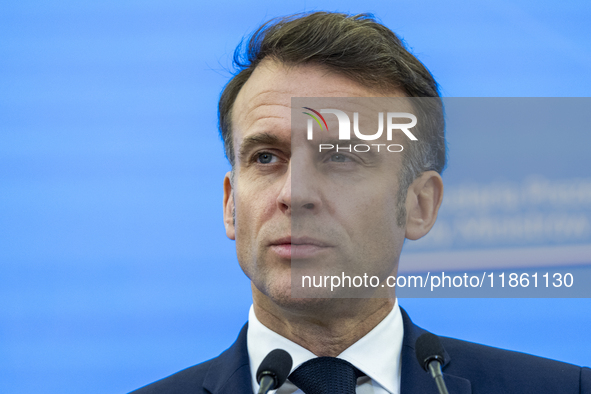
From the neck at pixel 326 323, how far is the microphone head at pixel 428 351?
440 millimetres

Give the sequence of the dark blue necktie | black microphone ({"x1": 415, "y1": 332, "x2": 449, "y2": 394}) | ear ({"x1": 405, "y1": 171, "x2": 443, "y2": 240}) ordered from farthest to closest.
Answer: ear ({"x1": 405, "y1": 171, "x2": 443, "y2": 240}) < the dark blue necktie < black microphone ({"x1": 415, "y1": 332, "x2": 449, "y2": 394})

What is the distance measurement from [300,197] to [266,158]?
0.27 meters

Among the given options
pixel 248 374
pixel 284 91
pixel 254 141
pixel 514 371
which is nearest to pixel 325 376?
pixel 248 374

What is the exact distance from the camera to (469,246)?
2.11 metres

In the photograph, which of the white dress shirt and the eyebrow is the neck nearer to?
the white dress shirt

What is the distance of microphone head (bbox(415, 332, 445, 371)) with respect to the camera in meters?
1.49

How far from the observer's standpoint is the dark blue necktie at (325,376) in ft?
5.90

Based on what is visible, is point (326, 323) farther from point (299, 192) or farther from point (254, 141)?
point (254, 141)

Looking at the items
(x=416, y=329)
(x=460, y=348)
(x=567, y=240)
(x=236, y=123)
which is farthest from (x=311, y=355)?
(x=567, y=240)

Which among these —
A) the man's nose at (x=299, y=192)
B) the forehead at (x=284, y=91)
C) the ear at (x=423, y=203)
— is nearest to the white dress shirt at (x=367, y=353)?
the ear at (x=423, y=203)

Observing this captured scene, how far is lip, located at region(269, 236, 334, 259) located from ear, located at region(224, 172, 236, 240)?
1.27 ft

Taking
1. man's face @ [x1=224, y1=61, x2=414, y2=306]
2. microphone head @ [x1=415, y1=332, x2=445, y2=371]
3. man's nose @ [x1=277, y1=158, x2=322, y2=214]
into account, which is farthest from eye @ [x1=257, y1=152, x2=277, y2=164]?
microphone head @ [x1=415, y1=332, x2=445, y2=371]

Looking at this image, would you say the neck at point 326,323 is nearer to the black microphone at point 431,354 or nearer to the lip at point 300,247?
the lip at point 300,247

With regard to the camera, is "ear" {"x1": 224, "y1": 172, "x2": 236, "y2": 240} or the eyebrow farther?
"ear" {"x1": 224, "y1": 172, "x2": 236, "y2": 240}
